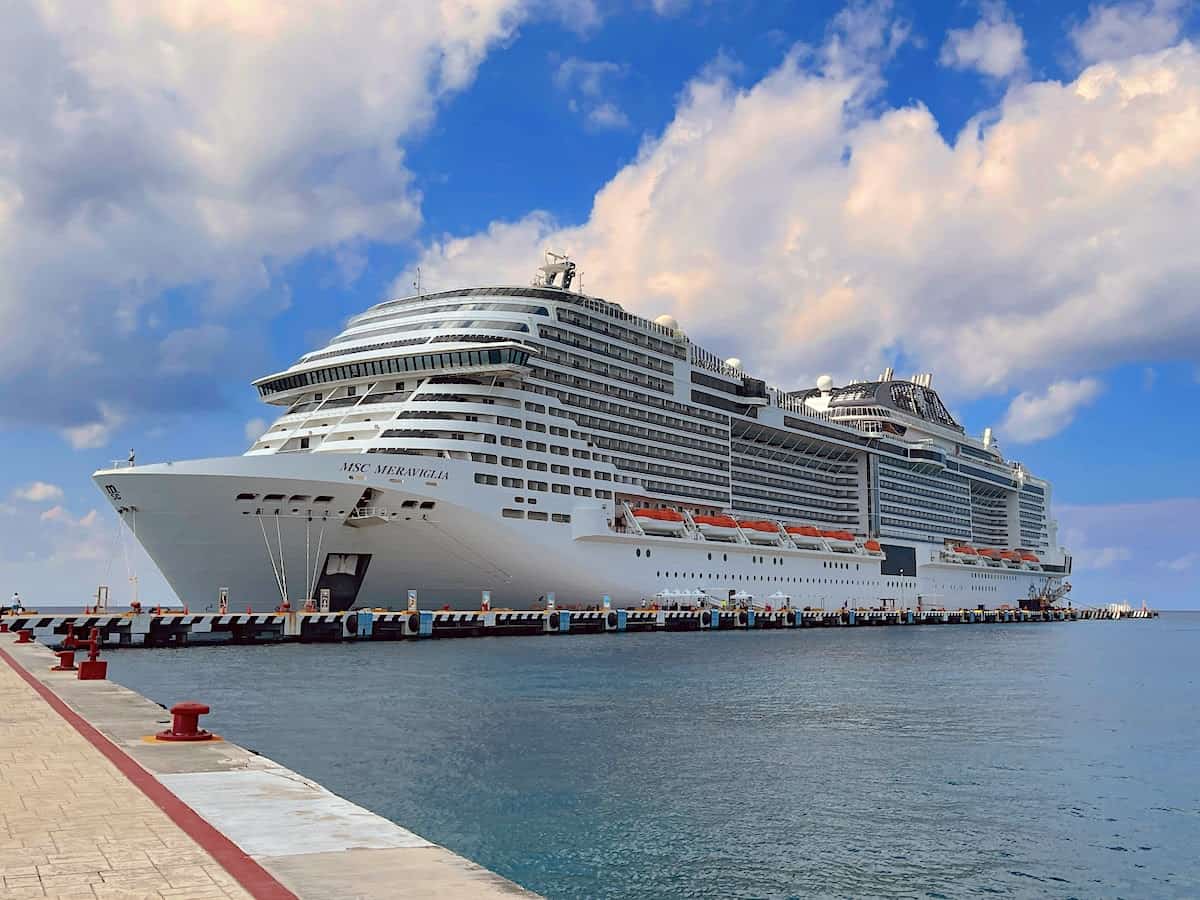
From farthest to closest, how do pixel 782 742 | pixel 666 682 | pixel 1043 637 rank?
pixel 1043 637, pixel 666 682, pixel 782 742

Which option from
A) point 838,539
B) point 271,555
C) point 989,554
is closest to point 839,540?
point 838,539

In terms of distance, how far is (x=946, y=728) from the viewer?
81.4ft

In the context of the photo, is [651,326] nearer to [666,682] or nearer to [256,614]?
[256,614]

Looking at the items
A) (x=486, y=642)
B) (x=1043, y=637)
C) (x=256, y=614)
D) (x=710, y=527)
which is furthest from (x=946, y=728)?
(x=1043, y=637)

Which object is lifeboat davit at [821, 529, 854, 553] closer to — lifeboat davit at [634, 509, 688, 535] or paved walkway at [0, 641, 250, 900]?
lifeboat davit at [634, 509, 688, 535]

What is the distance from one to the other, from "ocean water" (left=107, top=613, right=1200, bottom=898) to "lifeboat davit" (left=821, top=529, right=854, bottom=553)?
146ft

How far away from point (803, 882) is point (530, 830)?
397 cm

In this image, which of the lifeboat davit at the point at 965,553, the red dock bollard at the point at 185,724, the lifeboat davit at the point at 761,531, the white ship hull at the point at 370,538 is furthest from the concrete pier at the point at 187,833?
the lifeboat davit at the point at 965,553

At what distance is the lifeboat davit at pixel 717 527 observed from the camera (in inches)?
2719

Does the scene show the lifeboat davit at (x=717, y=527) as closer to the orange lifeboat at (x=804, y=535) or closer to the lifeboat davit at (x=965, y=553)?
the orange lifeboat at (x=804, y=535)

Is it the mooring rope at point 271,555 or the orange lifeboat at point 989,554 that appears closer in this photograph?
the mooring rope at point 271,555

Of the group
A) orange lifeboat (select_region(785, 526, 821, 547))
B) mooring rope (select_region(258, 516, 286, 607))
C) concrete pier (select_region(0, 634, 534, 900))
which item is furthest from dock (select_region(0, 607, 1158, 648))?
concrete pier (select_region(0, 634, 534, 900))

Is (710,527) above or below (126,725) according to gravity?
above

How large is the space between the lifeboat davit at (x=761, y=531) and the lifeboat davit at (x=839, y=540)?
815cm
